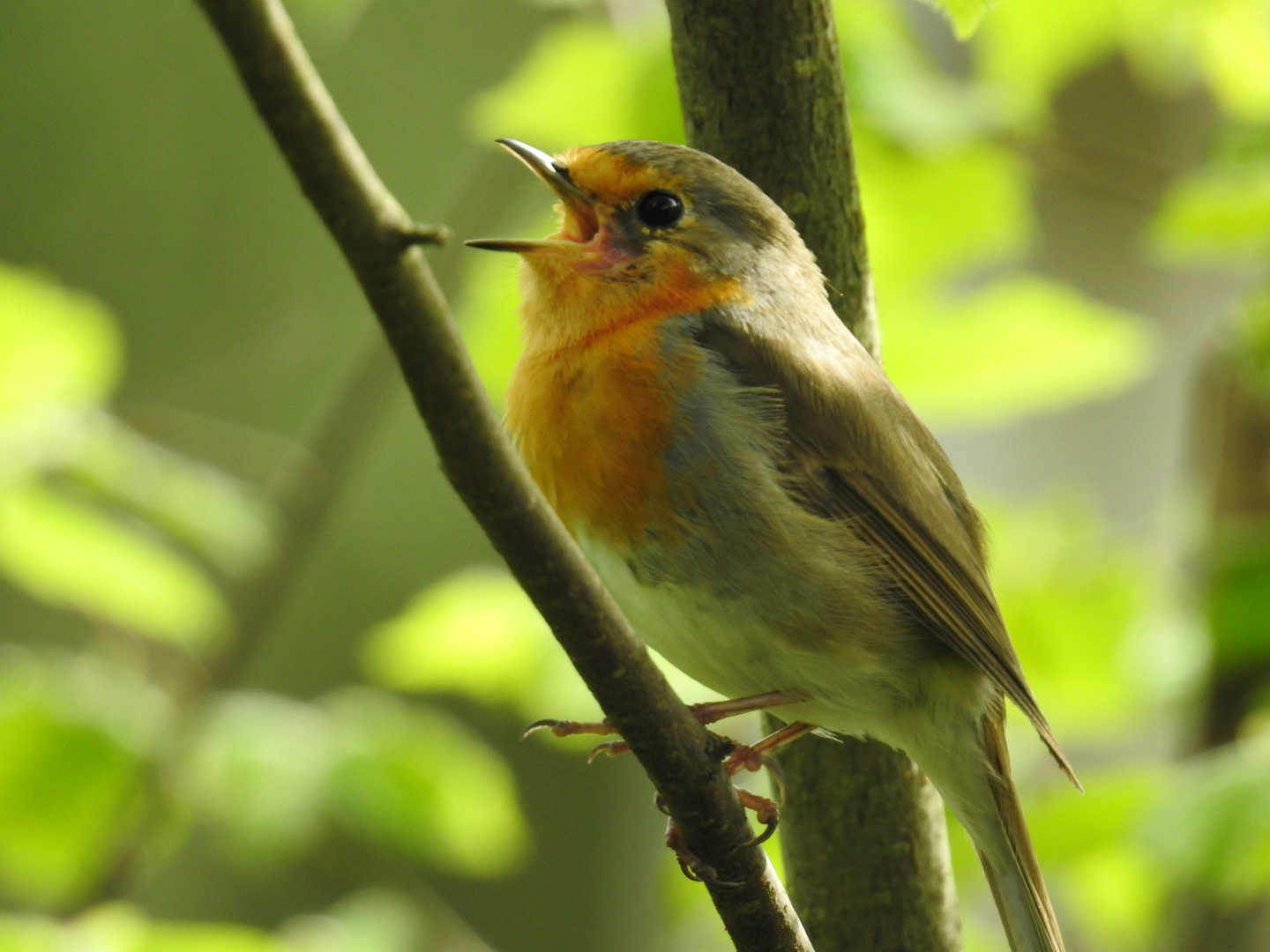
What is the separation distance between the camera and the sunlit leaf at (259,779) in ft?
8.30

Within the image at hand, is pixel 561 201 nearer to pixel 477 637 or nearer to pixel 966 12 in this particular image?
pixel 966 12

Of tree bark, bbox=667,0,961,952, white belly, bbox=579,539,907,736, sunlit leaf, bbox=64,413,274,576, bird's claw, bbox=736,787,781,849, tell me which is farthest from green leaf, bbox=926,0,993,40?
sunlit leaf, bbox=64,413,274,576

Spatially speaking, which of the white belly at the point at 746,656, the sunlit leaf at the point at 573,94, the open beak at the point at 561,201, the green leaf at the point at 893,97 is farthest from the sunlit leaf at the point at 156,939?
the green leaf at the point at 893,97

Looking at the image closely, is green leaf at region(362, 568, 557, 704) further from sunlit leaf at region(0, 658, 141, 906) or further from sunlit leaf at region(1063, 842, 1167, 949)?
sunlit leaf at region(1063, 842, 1167, 949)

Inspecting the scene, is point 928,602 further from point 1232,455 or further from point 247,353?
point 247,353

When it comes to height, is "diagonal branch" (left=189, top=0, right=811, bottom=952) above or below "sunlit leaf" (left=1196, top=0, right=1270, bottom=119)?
below

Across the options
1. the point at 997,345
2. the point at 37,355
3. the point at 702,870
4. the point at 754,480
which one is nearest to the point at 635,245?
the point at 754,480

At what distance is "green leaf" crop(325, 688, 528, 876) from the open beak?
1.23 m

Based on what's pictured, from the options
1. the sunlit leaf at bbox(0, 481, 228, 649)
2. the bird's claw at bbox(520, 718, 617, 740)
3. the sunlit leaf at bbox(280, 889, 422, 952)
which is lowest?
the sunlit leaf at bbox(280, 889, 422, 952)

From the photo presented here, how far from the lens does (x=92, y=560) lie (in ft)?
7.09

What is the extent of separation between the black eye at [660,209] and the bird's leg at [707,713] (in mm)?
557

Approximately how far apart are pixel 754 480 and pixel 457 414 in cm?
67

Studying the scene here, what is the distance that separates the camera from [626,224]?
5.46 ft

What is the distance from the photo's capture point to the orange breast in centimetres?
147
